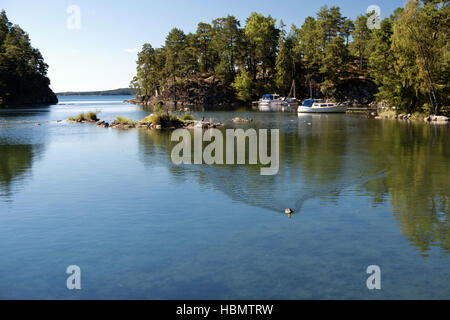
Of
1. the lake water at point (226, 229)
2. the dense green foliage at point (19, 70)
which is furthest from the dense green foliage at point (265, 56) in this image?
the lake water at point (226, 229)

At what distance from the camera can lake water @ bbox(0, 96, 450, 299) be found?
35.1 feet

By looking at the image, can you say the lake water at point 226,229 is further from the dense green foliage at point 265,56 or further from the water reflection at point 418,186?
the dense green foliage at point 265,56

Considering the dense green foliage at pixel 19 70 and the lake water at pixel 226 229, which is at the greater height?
the dense green foliage at pixel 19 70

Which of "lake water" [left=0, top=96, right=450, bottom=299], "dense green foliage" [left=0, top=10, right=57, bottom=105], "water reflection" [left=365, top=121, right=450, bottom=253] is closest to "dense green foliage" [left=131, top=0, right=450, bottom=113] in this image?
"dense green foliage" [left=0, top=10, right=57, bottom=105]

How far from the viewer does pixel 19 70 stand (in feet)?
457

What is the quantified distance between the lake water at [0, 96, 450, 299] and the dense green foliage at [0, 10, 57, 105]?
124 meters

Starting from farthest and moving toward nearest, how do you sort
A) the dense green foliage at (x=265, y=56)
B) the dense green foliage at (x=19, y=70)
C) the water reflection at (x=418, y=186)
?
1. the dense green foliage at (x=19, y=70)
2. the dense green foliage at (x=265, y=56)
3. the water reflection at (x=418, y=186)

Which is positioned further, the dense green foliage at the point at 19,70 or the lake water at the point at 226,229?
the dense green foliage at the point at 19,70

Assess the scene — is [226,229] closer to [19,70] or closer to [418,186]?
[418,186]

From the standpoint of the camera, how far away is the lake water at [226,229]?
35.1 feet

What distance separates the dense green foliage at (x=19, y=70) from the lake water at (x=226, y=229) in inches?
4868

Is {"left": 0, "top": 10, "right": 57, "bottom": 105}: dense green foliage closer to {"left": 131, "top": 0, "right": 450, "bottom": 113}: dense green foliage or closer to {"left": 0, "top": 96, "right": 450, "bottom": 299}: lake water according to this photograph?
{"left": 131, "top": 0, "right": 450, "bottom": 113}: dense green foliage

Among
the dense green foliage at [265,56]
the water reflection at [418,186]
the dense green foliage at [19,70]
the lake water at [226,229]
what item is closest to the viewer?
the lake water at [226,229]

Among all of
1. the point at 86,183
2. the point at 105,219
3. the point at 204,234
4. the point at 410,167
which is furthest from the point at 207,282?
the point at 410,167
